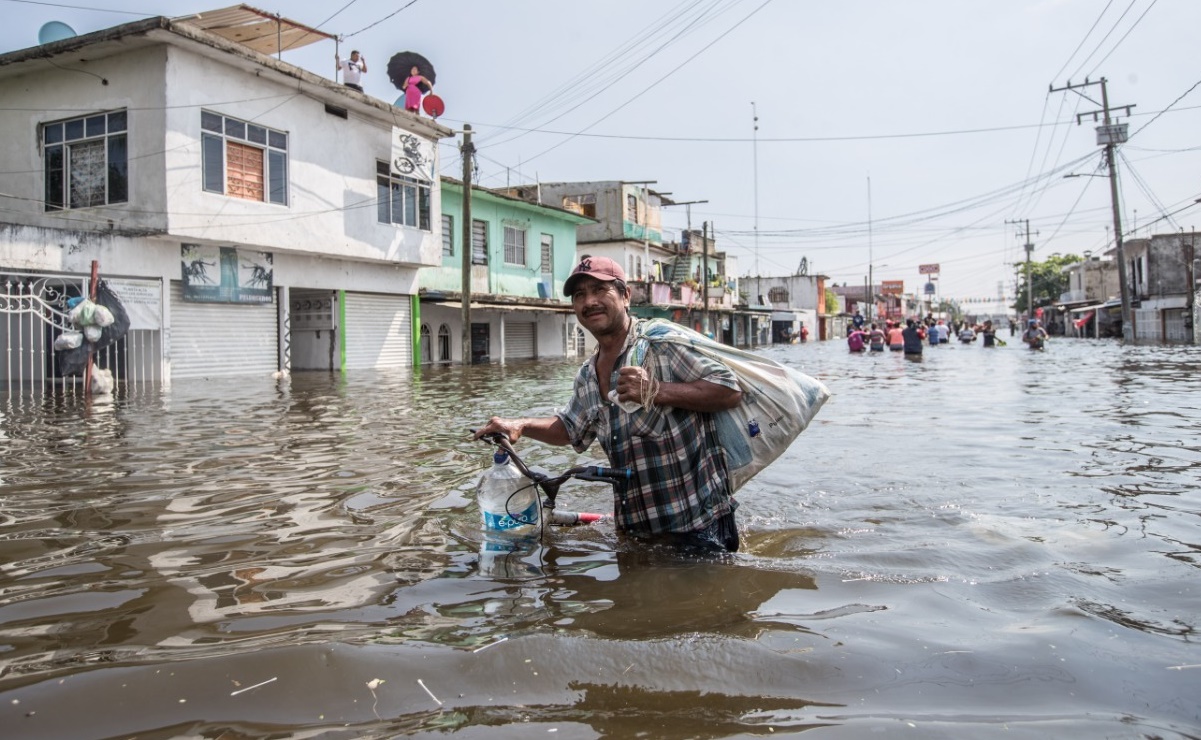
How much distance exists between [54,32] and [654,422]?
20.9 metres

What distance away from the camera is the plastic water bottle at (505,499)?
379 centimetres

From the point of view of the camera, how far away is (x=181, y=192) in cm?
1677

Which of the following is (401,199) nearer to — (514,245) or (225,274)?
(225,274)

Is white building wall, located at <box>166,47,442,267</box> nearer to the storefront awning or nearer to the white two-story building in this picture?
the white two-story building

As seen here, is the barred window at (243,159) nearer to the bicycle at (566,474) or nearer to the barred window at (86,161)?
the barred window at (86,161)

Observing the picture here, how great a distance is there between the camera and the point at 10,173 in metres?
18.4

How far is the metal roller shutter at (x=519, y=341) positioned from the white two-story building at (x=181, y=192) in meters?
10.4

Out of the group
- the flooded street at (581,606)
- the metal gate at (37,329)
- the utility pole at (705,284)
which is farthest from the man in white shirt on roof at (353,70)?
the utility pole at (705,284)

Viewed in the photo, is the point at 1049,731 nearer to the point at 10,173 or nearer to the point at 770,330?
the point at 10,173

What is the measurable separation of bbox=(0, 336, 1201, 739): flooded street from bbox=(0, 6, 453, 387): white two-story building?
419 inches

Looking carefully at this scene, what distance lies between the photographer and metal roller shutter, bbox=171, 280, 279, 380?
1772cm

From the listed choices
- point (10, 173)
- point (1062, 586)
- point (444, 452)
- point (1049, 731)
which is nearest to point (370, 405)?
point (444, 452)

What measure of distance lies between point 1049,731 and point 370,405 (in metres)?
11.0

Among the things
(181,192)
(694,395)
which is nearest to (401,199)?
(181,192)
